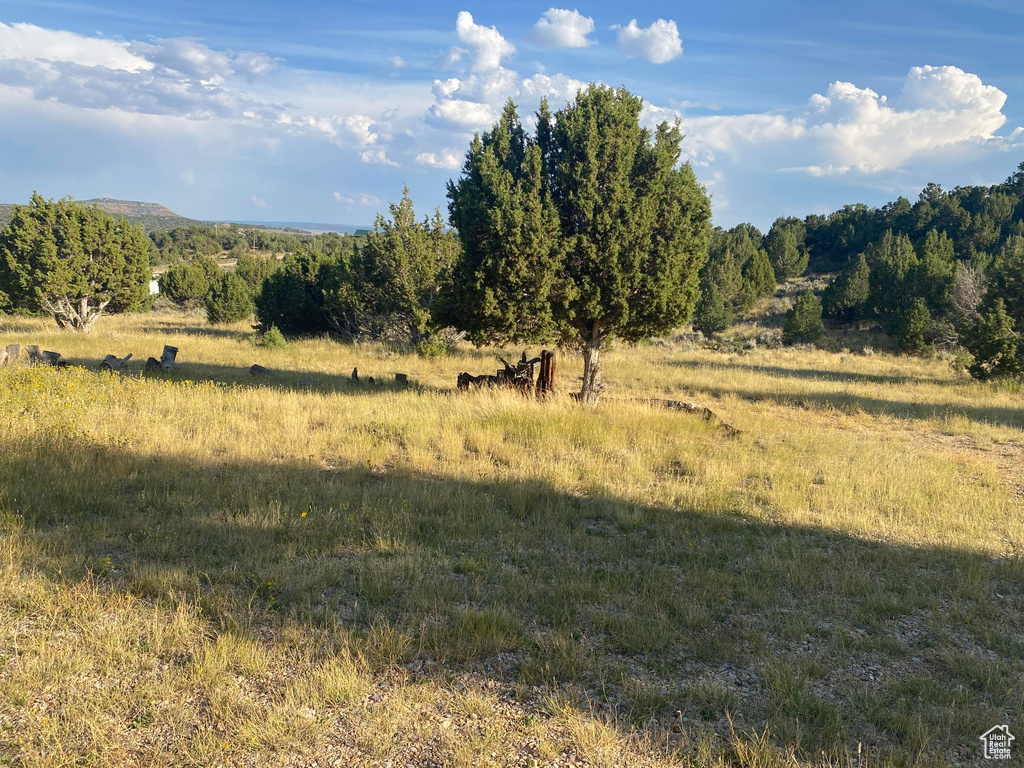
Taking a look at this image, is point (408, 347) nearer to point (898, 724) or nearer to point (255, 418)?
point (255, 418)

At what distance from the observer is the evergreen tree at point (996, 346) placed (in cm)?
1978

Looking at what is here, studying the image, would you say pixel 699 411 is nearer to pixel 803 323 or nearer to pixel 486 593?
pixel 486 593

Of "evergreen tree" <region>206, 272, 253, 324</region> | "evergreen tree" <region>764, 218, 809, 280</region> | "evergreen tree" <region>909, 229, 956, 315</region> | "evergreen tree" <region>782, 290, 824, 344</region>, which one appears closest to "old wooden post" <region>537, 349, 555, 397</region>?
"evergreen tree" <region>206, 272, 253, 324</region>

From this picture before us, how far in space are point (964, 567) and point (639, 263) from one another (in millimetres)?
7497

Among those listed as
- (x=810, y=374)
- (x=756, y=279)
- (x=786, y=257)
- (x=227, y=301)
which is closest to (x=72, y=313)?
(x=227, y=301)

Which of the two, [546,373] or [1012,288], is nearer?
[546,373]

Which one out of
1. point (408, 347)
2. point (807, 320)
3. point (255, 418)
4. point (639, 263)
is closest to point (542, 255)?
point (639, 263)

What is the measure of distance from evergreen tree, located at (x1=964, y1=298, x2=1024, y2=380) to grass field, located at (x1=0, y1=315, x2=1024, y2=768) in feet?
47.3

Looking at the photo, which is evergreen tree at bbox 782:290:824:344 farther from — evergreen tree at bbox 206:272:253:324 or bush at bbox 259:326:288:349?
evergreen tree at bbox 206:272:253:324

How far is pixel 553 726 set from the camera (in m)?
2.99

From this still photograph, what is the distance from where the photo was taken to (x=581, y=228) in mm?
11367

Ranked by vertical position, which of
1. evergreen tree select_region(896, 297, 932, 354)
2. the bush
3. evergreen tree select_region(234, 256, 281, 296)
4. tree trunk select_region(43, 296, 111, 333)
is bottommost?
the bush

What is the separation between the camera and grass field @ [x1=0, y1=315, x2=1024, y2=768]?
2916mm

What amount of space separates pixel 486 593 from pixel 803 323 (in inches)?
1407
